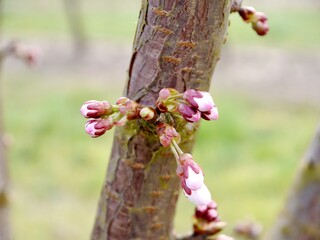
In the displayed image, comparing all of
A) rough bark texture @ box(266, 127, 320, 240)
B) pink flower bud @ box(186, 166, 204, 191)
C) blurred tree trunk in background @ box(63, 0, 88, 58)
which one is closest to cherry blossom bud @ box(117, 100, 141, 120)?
pink flower bud @ box(186, 166, 204, 191)

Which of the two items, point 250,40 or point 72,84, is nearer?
point 72,84

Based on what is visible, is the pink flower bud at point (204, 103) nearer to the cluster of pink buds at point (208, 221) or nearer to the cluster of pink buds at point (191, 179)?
the cluster of pink buds at point (191, 179)

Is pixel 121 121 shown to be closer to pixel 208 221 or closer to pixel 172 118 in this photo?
pixel 172 118

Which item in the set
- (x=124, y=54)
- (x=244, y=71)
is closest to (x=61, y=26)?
(x=124, y=54)

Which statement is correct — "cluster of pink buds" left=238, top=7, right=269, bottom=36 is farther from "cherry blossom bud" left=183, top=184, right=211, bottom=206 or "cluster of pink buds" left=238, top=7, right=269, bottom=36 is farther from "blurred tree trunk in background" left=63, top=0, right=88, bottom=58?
"blurred tree trunk in background" left=63, top=0, right=88, bottom=58

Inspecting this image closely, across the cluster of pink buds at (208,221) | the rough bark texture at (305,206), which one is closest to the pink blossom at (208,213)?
the cluster of pink buds at (208,221)

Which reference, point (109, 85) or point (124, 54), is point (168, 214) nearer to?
point (109, 85)
